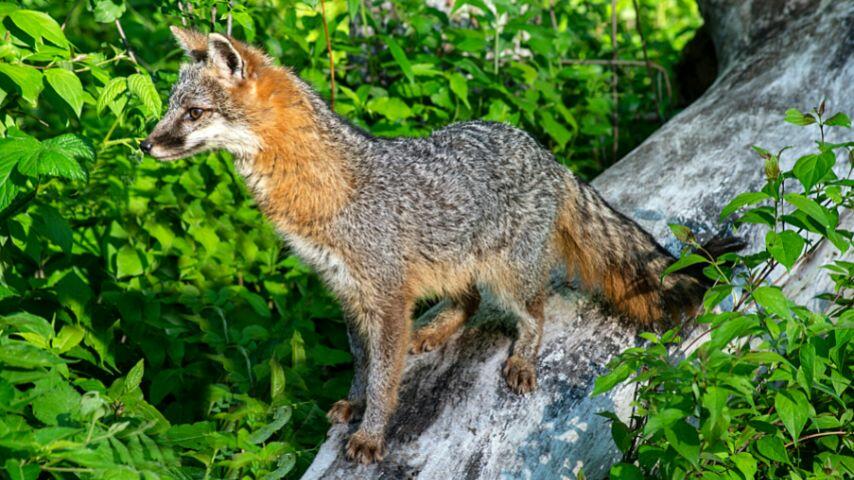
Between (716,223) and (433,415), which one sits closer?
(433,415)

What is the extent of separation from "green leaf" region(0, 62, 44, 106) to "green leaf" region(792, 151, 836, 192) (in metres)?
2.86

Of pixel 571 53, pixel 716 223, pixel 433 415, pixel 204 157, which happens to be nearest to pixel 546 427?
pixel 433 415

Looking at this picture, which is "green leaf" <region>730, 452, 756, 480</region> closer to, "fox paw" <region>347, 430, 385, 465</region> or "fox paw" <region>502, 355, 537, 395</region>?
"fox paw" <region>502, 355, 537, 395</region>

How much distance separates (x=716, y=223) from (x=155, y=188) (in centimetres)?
330

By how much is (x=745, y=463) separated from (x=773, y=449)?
127 millimetres

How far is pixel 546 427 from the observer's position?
3.91 m

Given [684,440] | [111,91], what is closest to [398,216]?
[111,91]

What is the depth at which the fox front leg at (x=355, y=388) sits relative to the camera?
4.32 m

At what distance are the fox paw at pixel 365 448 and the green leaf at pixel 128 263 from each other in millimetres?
1894

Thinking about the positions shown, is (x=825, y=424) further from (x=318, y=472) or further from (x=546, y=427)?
(x=318, y=472)

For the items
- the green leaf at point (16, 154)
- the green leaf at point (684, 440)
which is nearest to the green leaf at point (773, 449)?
the green leaf at point (684, 440)

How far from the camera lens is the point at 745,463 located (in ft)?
10.2

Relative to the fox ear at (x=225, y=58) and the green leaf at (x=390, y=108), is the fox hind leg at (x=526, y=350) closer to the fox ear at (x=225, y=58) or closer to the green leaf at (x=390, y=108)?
the fox ear at (x=225, y=58)

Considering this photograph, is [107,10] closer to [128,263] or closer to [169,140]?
[169,140]
